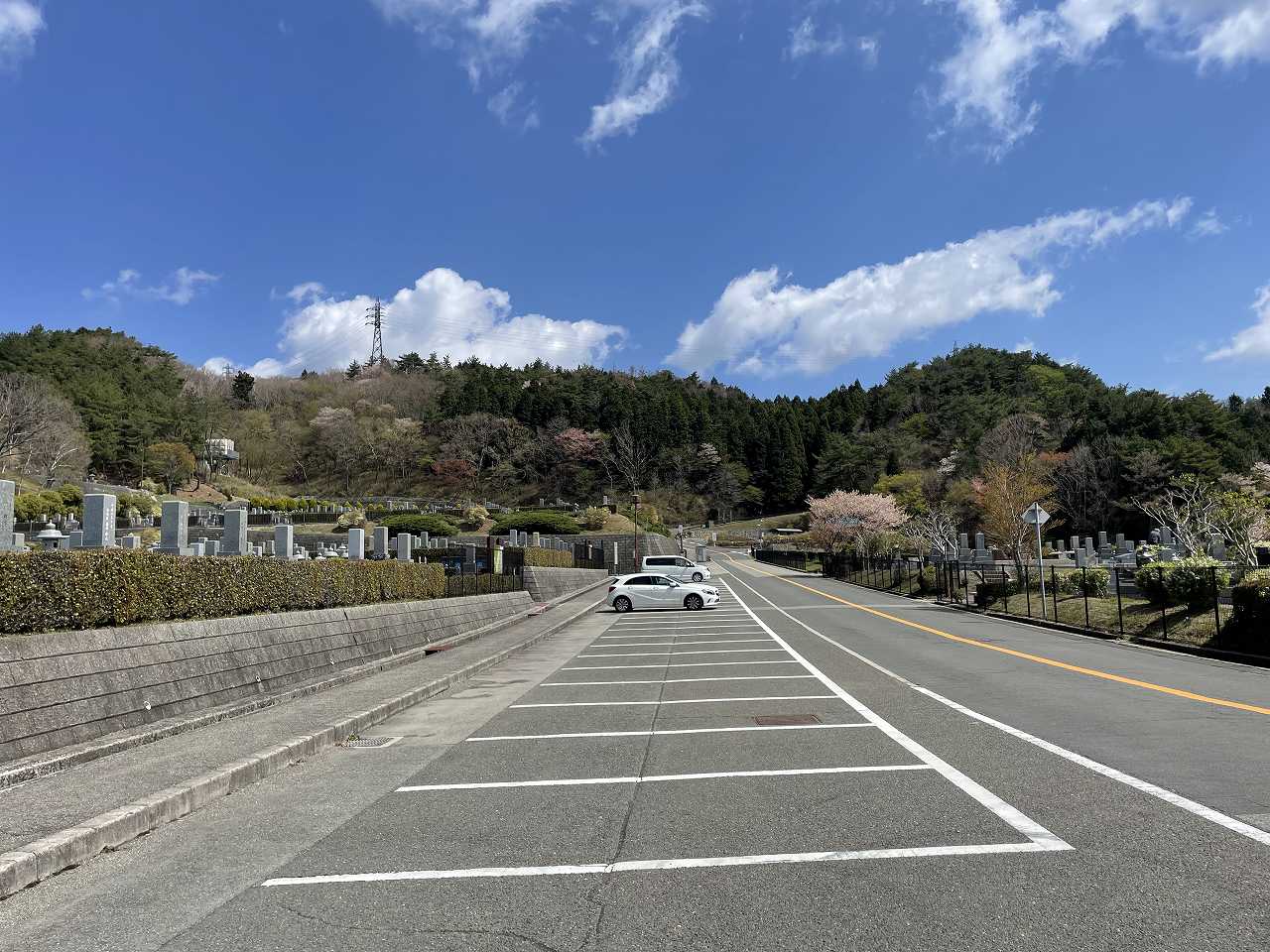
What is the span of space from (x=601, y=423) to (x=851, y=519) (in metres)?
57.4

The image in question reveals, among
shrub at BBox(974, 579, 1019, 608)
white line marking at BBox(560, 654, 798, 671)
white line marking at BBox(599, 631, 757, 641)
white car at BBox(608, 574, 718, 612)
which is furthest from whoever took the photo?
white car at BBox(608, 574, 718, 612)

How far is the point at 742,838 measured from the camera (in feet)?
16.5

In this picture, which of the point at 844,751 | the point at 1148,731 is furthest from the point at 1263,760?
the point at 844,751

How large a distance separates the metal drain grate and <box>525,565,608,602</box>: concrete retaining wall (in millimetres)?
24755

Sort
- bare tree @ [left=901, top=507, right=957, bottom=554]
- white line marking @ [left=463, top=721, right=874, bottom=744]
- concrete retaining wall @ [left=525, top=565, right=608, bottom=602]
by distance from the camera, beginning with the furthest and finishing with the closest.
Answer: bare tree @ [left=901, top=507, right=957, bottom=554] → concrete retaining wall @ [left=525, top=565, right=608, bottom=602] → white line marking @ [left=463, top=721, right=874, bottom=744]

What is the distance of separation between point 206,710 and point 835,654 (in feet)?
35.0

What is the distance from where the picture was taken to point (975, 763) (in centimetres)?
675

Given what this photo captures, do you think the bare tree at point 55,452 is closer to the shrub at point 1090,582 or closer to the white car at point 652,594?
the white car at point 652,594

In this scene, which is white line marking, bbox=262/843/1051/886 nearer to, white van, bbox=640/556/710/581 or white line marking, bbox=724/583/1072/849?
white line marking, bbox=724/583/1072/849

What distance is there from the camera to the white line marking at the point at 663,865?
4.50 meters

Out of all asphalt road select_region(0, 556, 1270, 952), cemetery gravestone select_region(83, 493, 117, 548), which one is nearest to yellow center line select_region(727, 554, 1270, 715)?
asphalt road select_region(0, 556, 1270, 952)

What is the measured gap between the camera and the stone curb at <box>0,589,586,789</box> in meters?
6.20

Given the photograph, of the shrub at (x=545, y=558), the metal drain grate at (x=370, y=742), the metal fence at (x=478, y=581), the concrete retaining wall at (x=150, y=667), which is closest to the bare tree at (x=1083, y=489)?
the shrub at (x=545, y=558)

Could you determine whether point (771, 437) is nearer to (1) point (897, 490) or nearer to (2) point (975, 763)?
(1) point (897, 490)
